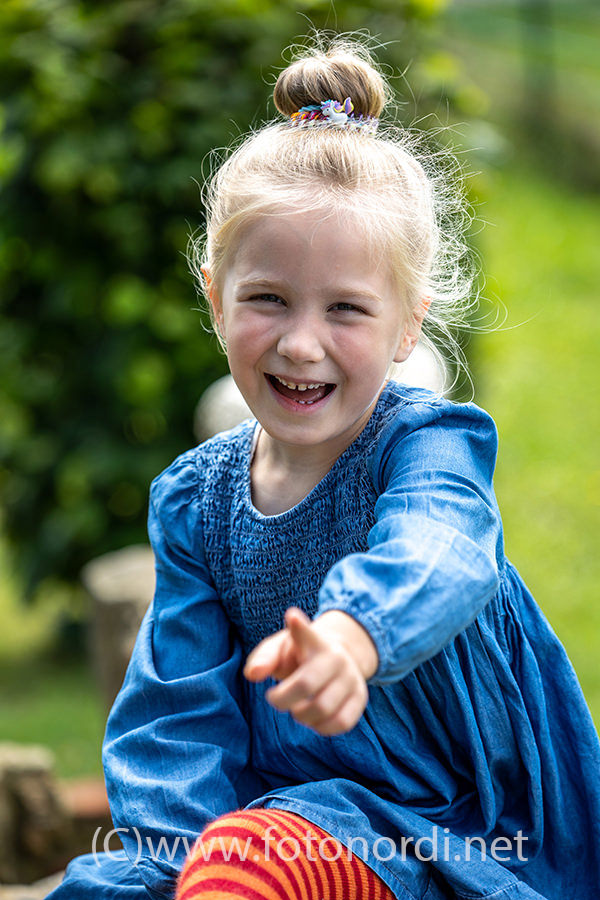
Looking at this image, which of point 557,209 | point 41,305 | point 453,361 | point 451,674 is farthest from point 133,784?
point 557,209

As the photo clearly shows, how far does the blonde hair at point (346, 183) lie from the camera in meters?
1.67

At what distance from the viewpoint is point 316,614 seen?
1.50 metres

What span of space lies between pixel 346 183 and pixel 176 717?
2.88ft

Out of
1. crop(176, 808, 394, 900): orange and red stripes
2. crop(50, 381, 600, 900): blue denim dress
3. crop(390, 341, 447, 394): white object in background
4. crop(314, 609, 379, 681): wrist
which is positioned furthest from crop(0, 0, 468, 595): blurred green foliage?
crop(314, 609, 379, 681): wrist

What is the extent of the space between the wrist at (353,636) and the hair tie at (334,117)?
82cm

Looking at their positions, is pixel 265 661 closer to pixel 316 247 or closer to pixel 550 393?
pixel 316 247

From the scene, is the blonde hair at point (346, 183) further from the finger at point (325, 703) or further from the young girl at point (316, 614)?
the finger at point (325, 703)

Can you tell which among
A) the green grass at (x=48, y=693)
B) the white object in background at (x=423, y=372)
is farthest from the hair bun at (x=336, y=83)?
the green grass at (x=48, y=693)

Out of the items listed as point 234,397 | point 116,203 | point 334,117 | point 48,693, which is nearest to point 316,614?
point 334,117

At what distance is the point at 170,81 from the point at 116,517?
5.48ft

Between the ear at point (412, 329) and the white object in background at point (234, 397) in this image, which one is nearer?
the ear at point (412, 329)

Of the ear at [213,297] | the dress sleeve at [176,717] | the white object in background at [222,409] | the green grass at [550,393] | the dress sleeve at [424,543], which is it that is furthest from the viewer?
the green grass at [550,393]

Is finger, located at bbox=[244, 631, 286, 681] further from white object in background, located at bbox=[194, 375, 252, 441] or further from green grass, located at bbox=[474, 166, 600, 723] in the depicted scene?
green grass, located at bbox=[474, 166, 600, 723]

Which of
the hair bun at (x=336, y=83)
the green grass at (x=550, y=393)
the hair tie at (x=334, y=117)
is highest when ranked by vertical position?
the hair bun at (x=336, y=83)
